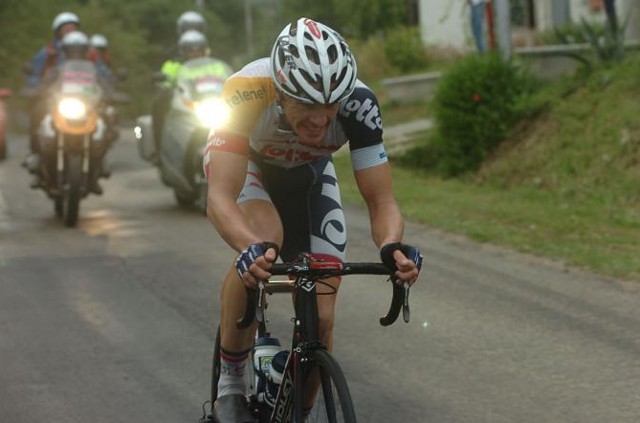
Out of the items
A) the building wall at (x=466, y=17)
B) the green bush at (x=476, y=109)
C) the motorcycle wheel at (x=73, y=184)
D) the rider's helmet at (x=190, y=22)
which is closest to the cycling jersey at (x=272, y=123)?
the motorcycle wheel at (x=73, y=184)

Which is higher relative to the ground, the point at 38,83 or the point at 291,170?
the point at 38,83

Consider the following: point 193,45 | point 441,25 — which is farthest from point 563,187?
point 441,25

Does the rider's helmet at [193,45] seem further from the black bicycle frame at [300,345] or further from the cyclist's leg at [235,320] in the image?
the black bicycle frame at [300,345]

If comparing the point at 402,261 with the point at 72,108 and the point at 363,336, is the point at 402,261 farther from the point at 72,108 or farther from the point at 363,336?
the point at 72,108

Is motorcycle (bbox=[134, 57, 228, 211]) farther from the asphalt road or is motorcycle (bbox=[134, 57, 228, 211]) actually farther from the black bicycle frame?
the black bicycle frame

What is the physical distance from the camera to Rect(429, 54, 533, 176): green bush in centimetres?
1678

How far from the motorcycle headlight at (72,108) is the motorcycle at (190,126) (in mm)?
1076

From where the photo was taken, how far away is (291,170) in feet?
18.1

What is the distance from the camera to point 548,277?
991 centimetres

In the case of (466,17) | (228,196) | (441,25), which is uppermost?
(441,25)

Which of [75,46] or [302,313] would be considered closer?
[302,313]

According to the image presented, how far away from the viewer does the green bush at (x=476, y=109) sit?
16.8 metres

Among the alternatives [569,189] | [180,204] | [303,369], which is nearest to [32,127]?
[180,204]

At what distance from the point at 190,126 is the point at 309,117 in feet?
30.1
